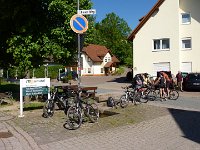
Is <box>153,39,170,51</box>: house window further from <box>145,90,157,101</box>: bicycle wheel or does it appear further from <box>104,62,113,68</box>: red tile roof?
<box>104,62,113,68</box>: red tile roof

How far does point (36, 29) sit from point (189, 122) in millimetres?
9134

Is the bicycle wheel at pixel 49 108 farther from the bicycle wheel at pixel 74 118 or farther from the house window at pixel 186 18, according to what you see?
the house window at pixel 186 18

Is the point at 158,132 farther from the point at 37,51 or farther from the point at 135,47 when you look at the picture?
the point at 135,47

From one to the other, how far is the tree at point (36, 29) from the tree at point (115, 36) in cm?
6361

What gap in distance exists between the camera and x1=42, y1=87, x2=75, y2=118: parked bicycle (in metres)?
13.1

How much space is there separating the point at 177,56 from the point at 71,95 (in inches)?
856

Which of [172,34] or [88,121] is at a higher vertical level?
[172,34]

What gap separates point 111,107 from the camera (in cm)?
1609

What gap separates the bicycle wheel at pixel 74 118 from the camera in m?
10.9

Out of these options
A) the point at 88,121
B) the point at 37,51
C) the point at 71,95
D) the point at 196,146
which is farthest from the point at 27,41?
the point at 196,146

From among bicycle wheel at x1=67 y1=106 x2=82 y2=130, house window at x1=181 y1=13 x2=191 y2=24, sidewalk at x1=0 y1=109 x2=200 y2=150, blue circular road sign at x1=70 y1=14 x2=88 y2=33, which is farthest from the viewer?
house window at x1=181 y1=13 x2=191 y2=24

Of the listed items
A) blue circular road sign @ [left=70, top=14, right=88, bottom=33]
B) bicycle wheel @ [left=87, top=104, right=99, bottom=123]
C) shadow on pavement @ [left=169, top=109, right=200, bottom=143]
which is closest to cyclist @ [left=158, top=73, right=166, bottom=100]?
shadow on pavement @ [left=169, top=109, right=200, bottom=143]

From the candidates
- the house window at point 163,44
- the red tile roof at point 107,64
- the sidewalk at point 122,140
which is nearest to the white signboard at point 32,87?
the sidewalk at point 122,140

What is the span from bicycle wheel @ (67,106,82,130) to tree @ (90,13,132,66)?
70.2 meters
